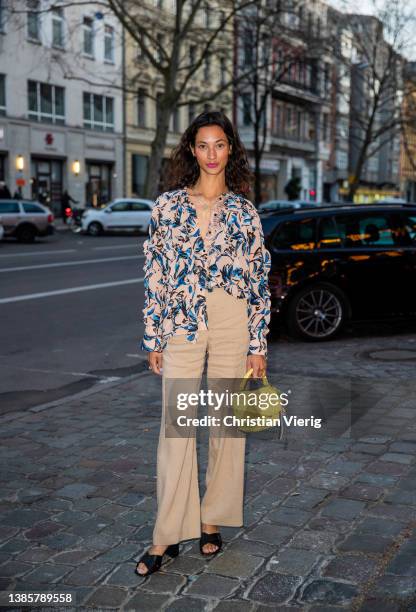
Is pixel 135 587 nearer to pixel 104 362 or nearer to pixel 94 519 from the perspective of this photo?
pixel 94 519

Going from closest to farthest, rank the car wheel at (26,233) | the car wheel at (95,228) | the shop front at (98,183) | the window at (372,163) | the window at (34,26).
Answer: the car wheel at (26,233) → the car wheel at (95,228) → the window at (34,26) → the shop front at (98,183) → the window at (372,163)

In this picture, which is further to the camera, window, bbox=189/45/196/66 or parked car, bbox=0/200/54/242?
window, bbox=189/45/196/66

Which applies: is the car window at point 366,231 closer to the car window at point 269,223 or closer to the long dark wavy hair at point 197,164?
the car window at point 269,223

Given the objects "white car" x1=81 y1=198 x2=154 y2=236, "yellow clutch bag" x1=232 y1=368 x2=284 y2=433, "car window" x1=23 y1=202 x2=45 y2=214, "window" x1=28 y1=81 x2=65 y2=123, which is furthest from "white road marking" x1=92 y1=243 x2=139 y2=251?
"yellow clutch bag" x1=232 y1=368 x2=284 y2=433

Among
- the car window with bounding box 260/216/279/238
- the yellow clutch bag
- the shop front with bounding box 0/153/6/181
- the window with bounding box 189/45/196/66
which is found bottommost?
the yellow clutch bag

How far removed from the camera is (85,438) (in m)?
5.43

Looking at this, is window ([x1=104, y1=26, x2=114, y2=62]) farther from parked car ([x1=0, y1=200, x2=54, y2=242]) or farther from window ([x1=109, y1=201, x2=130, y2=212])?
parked car ([x1=0, y1=200, x2=54, y2=242])

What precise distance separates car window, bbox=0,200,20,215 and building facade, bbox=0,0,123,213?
7.68 metres

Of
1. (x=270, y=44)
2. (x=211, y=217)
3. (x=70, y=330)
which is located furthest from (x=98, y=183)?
A: (x=211, y=217)

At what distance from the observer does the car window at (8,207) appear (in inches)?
1106

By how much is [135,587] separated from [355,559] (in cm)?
98

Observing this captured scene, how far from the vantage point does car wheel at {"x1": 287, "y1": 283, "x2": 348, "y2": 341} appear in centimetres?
932

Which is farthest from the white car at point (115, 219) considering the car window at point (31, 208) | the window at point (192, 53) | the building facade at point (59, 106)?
the window at point (192, 53)

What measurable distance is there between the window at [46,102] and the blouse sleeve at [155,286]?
38102mm
